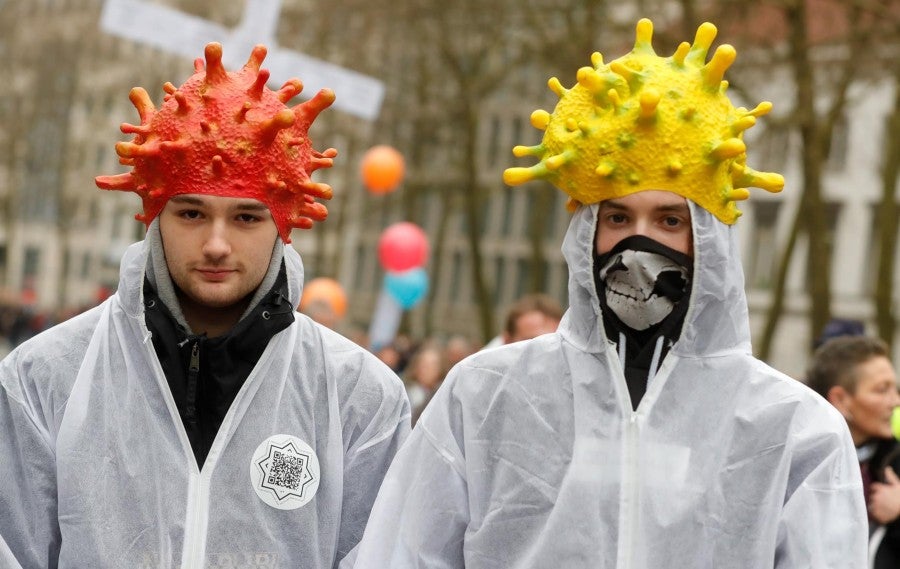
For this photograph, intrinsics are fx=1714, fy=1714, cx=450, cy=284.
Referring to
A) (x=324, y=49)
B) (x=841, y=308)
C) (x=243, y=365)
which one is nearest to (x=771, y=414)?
(x=243, y=365)

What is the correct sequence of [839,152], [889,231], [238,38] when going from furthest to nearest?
[839,152]
[889,231]
[238,38]

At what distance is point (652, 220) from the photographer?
4102mm

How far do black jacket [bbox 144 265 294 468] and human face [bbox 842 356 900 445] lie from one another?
9.91 feet

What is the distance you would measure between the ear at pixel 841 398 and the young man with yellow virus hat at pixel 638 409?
273 cm

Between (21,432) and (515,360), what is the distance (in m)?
1.31

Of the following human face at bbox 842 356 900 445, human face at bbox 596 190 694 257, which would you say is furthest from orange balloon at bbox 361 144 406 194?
human face at bbox 596 190 694 257

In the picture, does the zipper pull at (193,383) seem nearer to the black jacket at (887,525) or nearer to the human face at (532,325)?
the black jacket at (887,525)

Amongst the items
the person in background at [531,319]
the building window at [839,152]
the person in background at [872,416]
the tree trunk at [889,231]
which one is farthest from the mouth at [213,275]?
the building window at [839,152]

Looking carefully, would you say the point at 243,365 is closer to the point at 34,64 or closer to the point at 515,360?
the point at 515,360

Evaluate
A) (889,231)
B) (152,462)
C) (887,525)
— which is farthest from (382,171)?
(152,462)

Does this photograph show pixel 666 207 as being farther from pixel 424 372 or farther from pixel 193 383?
pixel 424 372

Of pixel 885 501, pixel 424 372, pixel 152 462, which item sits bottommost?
pixel 424 372

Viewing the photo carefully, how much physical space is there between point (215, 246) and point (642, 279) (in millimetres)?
1138

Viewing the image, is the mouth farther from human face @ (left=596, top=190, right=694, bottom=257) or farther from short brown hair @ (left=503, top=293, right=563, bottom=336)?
short brown hair @ (left=503, top=293, right=563, bottom=336)
